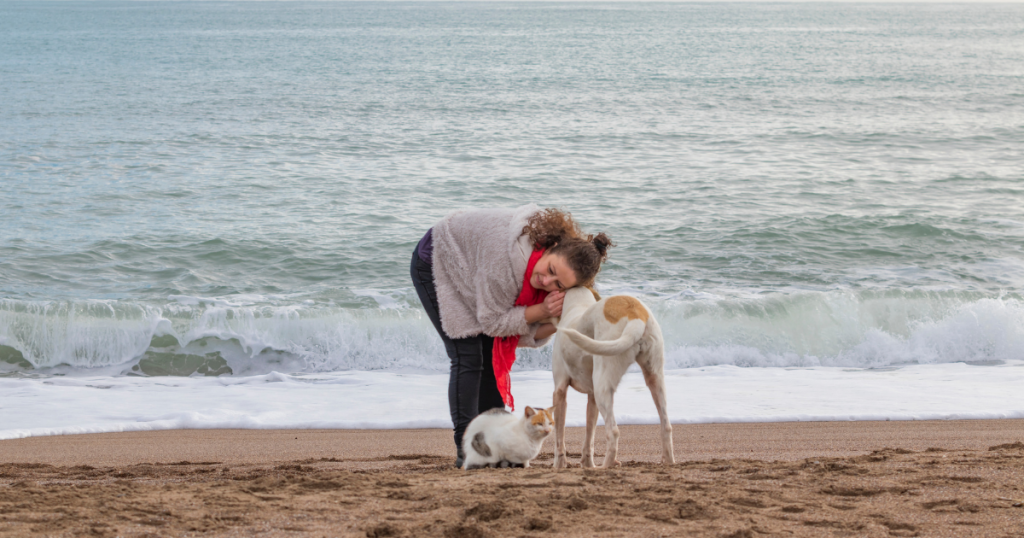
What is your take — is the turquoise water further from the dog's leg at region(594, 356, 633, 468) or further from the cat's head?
the dog's leg at region(594, 356, 633, 468)

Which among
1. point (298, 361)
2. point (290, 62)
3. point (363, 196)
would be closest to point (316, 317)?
point (298, 361)

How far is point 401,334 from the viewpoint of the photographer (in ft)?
29.1

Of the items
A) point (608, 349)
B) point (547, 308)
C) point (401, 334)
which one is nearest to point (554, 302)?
point (547, 308)

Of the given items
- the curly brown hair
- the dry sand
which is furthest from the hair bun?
the dry sand

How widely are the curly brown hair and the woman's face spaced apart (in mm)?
25

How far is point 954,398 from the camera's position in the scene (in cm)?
667

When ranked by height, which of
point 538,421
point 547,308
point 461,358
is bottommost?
point 538,421

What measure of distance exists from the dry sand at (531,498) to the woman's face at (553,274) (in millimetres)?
890

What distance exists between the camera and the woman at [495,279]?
3.67 meters

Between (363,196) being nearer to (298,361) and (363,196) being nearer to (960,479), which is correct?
(298,361)

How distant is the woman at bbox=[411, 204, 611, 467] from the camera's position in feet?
12.0

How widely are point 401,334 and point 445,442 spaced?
11.4 feet

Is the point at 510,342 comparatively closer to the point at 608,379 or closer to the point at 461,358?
the point at 461,358

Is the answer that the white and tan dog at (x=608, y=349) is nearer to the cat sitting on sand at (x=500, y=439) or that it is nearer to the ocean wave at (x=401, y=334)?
the cat sitting on sand at (x=500, y=439)
